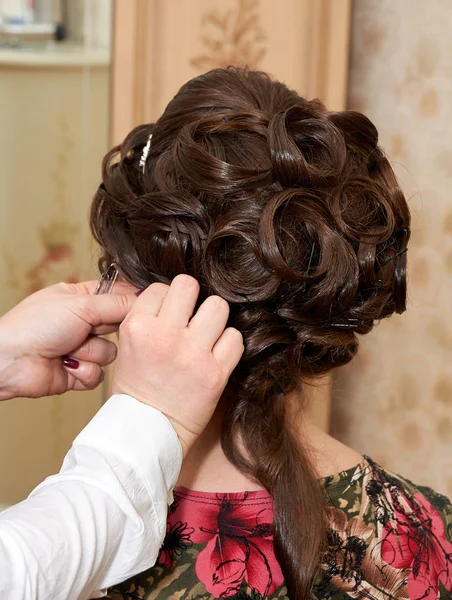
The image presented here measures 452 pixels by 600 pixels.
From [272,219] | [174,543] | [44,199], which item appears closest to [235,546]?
[174,543]

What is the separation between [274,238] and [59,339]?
40 centimetres

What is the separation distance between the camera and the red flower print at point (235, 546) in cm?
84

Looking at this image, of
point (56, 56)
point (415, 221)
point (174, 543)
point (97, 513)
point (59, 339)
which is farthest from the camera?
point (415, 221)

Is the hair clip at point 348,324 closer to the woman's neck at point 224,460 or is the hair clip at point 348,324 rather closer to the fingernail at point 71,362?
the woman's neck at point 224,460

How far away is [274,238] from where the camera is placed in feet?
2.45

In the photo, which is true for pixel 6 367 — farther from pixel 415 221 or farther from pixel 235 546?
pixel 415 221

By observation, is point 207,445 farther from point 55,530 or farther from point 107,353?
point 55,530

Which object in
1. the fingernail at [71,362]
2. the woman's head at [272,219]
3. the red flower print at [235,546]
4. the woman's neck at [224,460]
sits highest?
the woman's head at [272,219]

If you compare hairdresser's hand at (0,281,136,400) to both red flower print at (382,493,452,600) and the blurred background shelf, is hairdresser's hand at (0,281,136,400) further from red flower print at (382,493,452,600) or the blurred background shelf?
the blurred background shelf

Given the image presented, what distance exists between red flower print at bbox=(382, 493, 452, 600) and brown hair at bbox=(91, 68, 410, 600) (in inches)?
4.4

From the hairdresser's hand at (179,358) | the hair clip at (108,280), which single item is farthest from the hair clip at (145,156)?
the hairdresser's hand at (179,358)

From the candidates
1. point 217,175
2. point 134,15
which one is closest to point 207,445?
point 217,175

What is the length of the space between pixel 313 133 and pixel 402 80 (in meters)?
1.18

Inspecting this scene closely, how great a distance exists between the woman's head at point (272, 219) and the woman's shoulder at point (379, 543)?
173 millimetres
